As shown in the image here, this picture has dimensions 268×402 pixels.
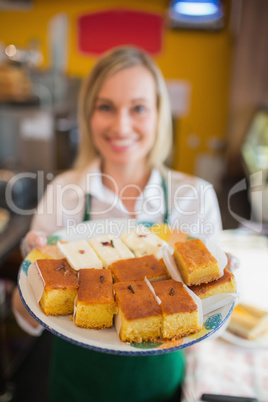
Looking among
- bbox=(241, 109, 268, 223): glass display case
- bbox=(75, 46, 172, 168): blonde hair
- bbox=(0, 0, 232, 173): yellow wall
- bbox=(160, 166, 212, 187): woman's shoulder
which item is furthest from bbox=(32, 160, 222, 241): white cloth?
bbox=(0, 0, 232, 173): yellow wall

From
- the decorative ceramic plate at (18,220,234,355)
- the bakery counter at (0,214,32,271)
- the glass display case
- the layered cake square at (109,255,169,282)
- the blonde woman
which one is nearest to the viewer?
the decorative ceramic plate at (18,220,234,355)

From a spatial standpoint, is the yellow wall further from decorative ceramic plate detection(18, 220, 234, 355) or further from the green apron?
decorative ceramic plate detection(18, 220, 234, 355)

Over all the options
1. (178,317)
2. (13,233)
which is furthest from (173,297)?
(13,233)

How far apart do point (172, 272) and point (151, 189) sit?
69cm

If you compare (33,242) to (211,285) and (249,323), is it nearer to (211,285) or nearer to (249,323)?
(211,285)

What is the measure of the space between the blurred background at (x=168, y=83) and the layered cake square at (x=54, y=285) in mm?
1703

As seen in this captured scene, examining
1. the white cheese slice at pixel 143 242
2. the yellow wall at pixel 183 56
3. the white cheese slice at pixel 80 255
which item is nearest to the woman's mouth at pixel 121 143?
the white cheese slice at pixel 143 242

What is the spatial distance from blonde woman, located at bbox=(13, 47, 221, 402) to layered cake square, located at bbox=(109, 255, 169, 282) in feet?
1.04

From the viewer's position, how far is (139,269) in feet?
3.96

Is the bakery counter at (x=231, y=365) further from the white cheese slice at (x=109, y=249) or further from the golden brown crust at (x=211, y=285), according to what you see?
the white cheese slice at (x=109, y=249)

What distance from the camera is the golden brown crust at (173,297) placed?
1.04 m

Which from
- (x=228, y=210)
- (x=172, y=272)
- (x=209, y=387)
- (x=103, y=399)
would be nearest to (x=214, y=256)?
(x=172, y=272)

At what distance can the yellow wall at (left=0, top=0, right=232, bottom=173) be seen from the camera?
625 centimetres

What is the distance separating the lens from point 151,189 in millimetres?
1829
